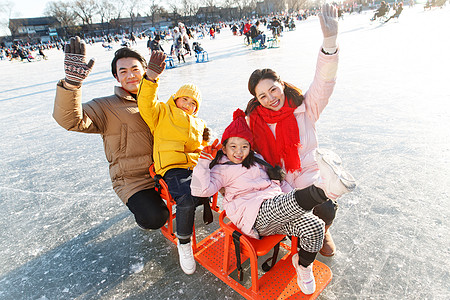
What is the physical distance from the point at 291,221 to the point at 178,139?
955mm

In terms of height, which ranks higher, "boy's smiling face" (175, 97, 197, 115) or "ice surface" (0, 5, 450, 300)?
"boy's smiling face" (175, 97, 197, 115)

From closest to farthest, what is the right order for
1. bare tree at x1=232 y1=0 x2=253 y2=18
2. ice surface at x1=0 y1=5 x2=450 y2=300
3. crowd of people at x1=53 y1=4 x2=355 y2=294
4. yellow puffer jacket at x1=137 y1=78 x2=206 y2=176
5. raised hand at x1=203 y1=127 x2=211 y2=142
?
1. crowd of people at x1=53 y1=4 x2=355 y2=294
2. ice surface at x1=0 y1=5 x2=450 y2=300
3. yellow puffer jacket at x1=137 y1=78 x2=206 y2=176
4. raised hand at x1=203 y1=127 x2=211 y2=142
5. bare tree at x1=232 y1=0 x2=253 y2=18

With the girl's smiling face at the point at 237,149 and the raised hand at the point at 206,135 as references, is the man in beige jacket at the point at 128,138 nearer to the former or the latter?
the raised hand at the point at 206,135

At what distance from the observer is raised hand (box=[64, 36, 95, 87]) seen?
1595 millimetres

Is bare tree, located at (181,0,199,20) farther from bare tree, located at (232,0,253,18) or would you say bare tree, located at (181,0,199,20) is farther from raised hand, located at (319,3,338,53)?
raised hand, located at (319,3,338,53)

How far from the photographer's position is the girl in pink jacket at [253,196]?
1434 mm

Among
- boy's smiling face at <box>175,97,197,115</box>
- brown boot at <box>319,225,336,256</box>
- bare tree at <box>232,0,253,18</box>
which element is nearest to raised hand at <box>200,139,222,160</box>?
boy's smiling face at <box>175,97,197,115</box>

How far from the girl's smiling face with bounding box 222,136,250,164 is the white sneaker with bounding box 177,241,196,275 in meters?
Result: 0.64

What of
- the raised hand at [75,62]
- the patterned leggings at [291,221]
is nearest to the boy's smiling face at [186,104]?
the raised hand at [75,62]

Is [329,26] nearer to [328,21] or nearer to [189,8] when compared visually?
[328,21]

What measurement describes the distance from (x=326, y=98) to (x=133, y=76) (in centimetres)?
134

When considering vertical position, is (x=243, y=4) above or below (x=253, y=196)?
above

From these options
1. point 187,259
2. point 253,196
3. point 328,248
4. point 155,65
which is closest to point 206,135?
point 155,65

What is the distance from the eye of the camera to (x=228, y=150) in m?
1.68
